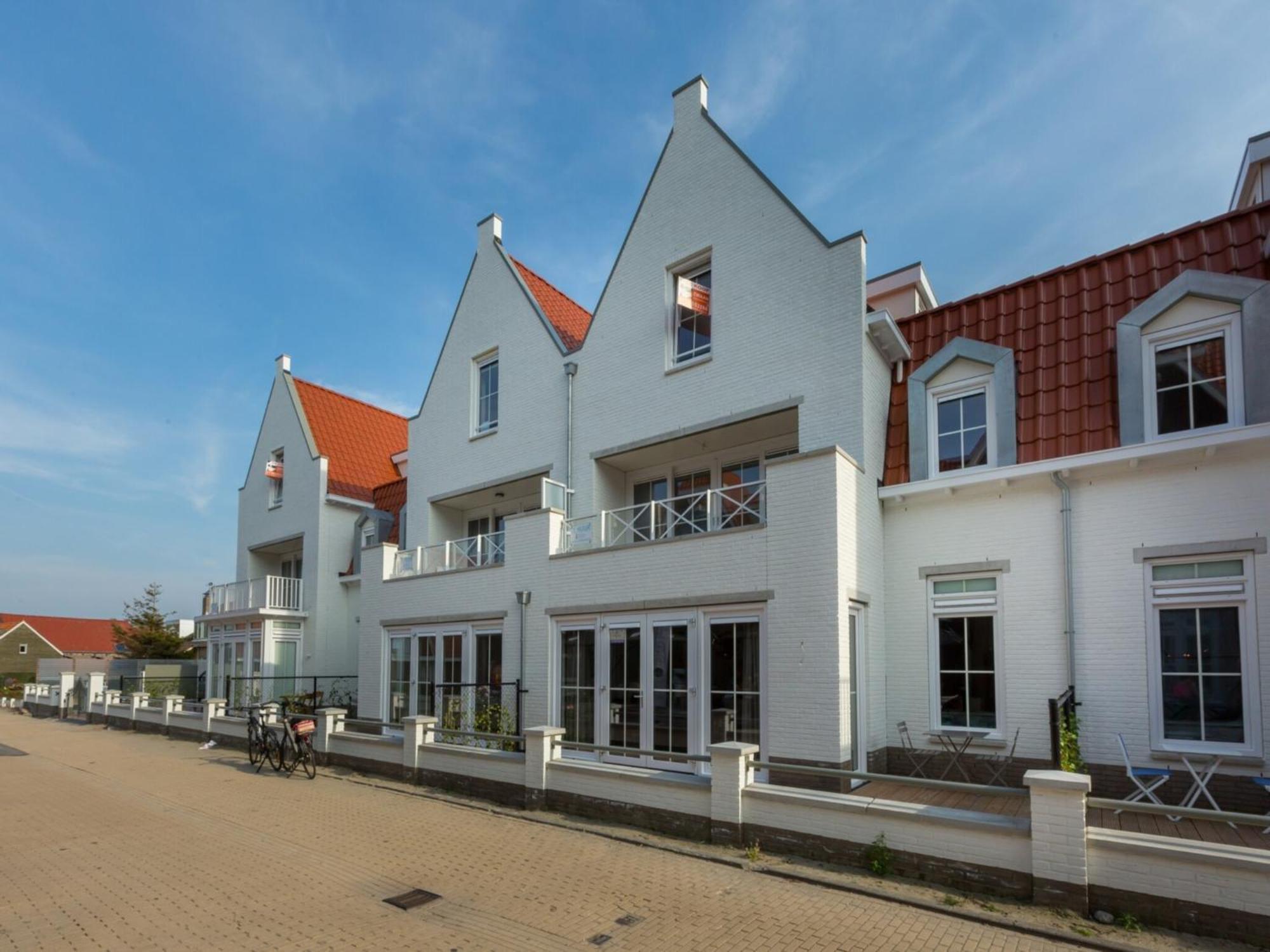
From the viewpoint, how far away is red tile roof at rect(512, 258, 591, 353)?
16.6 m

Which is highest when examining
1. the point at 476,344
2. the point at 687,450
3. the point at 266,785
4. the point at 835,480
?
the point at 476,344

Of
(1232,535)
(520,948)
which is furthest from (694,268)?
(520,948)

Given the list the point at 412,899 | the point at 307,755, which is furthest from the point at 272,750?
the point at 412,899

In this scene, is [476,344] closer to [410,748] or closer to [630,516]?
[630,516]

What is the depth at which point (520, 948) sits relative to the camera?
5828 millimetres

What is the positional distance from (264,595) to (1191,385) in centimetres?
2208

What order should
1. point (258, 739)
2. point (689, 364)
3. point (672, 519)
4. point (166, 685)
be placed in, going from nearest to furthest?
1. point (672, 519)
2. point (689, 364)
3. point (258, 739)
4. point (166, 685)

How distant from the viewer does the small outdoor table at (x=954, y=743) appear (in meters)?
10.1

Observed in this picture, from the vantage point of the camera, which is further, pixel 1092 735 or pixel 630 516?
pixel 630 516

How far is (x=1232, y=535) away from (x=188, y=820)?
43.0ft

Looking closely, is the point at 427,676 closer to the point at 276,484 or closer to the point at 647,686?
the point at 647,686

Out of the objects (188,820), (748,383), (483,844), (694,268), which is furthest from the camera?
(694,268)

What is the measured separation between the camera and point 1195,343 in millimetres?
9445

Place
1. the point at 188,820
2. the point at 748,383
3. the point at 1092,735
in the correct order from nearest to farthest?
the point at 1092,735
the point at 188,820
the point at 748,383
